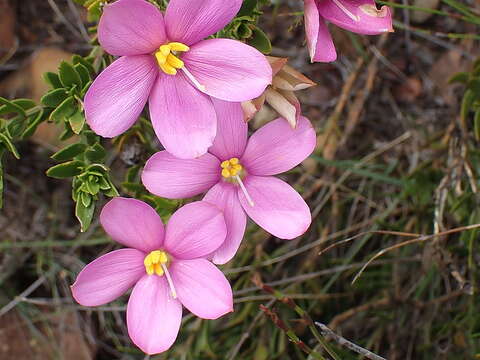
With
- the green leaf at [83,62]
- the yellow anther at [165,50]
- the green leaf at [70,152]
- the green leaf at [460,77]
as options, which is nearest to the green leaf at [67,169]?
the green leaf at [70,152]

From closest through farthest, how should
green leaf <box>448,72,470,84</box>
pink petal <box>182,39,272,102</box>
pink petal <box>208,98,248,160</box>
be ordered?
pink petal <box>182,39,272,102</box> < pink petal <box>208,98,248,160</box> < green leaf <box>448,72,470,84</box>

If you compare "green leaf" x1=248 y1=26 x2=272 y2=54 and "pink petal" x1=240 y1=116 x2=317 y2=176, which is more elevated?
"green leaf" x1=248 y1=26 x2=272 y2=54

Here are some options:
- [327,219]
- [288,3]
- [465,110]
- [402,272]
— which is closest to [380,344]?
[402,272]

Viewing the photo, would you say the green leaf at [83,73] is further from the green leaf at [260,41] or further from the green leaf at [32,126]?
the green leaf at [260,41]

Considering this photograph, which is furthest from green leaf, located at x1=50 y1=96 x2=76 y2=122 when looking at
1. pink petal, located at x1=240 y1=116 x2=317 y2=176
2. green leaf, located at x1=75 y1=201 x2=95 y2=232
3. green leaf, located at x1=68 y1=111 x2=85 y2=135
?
pink petal, located at x1=240 y1=116 x2=317 y2=176

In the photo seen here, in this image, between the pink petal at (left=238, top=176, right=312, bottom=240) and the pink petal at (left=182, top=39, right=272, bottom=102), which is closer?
the pink petal at (left=182, top=39, right=272, bottom=102)

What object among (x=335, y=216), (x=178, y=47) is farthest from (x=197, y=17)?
(x=335, y=216)

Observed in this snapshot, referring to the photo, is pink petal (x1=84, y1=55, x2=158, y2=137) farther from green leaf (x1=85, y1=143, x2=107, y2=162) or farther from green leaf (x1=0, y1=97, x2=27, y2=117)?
green leaf (x1=0, y1=97, x2=27, y2=117)

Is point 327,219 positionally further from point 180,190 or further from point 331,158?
point 180,190
